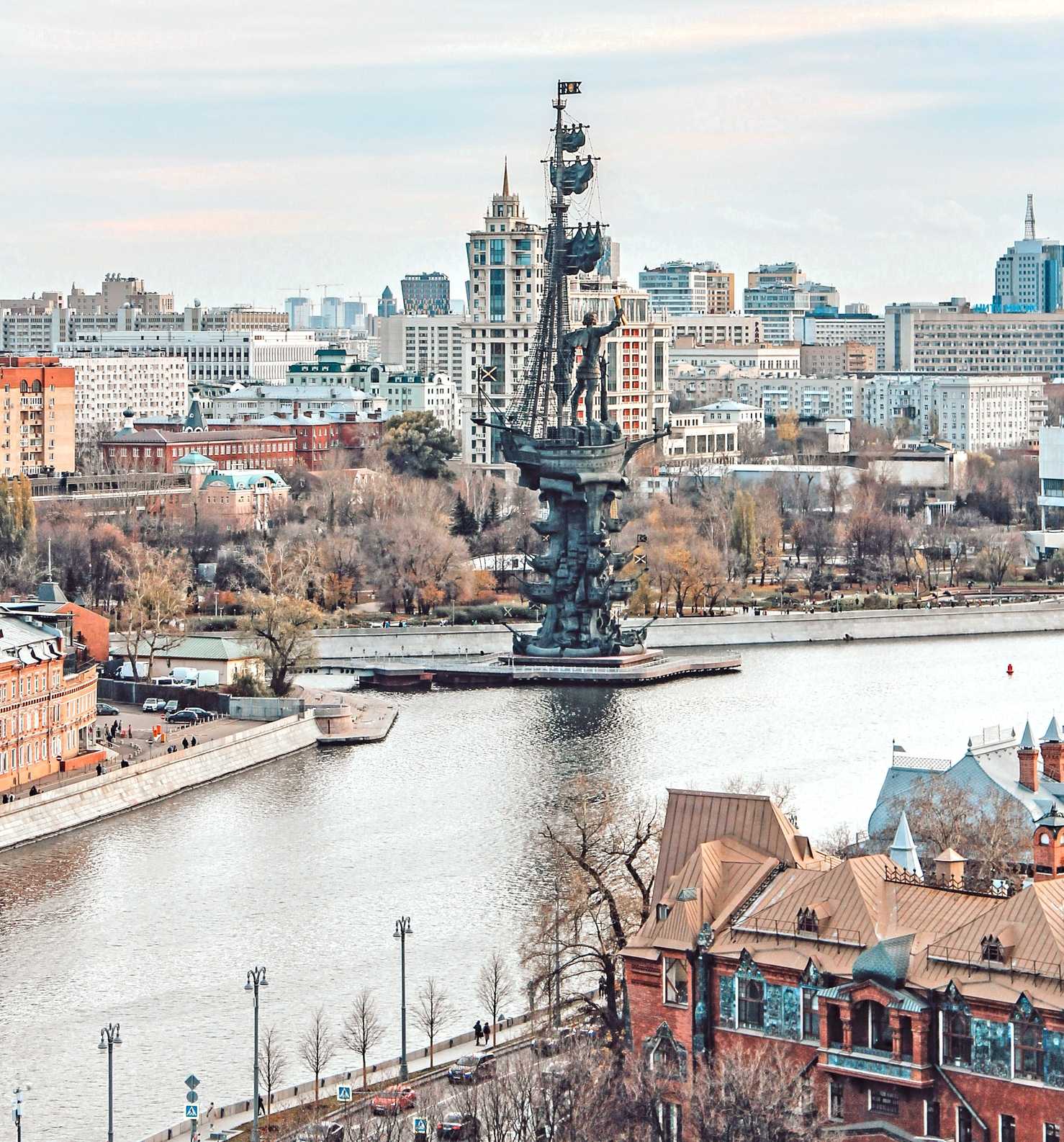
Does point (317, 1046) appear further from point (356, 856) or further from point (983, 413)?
point (983, 413)

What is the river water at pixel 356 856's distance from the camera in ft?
137

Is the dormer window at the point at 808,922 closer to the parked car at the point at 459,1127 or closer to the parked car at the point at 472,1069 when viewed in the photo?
the parked car at the point at 459,1127

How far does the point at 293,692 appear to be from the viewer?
7394cm

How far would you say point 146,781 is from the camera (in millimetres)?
60281

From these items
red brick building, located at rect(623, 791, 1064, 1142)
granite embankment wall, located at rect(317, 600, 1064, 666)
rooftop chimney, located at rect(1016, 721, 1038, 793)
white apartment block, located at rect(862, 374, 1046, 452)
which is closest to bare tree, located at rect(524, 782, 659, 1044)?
red brick building, located at rect(623, 791, 1064, 1142)

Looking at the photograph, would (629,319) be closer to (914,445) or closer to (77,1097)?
(914,445)

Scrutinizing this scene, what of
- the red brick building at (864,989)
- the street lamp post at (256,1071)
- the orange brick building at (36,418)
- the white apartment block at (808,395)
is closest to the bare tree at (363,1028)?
the street lamp post at (256,1071)

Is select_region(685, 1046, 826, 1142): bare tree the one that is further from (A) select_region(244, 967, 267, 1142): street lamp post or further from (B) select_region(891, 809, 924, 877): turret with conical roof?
(A) select_region(244, 967, 267, 1142): street lamp post

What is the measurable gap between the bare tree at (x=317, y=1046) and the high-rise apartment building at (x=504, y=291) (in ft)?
297

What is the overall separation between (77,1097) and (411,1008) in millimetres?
5459

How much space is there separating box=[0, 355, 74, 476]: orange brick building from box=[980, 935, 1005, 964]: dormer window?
98307 millimetres

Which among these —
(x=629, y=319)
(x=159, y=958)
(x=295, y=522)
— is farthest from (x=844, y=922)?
(x=629, y=319)

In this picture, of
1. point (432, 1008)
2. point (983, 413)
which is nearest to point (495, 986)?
point (432, 1008)

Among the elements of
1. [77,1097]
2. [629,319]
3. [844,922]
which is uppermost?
[629,319]
